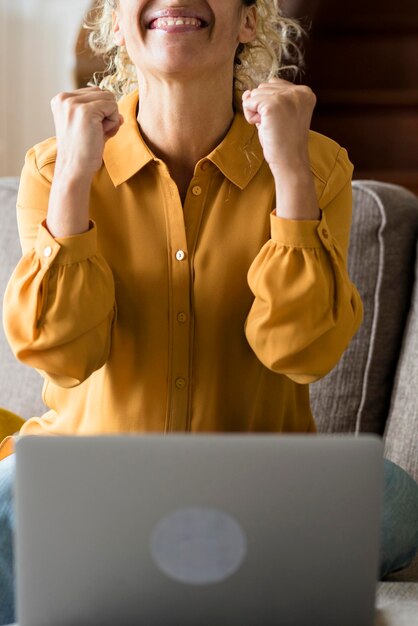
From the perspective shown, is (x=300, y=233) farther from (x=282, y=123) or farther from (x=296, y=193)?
(x=282, y=123)

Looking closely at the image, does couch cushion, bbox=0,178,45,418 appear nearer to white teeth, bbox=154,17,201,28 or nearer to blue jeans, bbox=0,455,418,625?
blue jeans, bbox=0,455,418,625

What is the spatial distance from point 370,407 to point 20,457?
106 cm

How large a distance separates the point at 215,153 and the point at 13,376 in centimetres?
65

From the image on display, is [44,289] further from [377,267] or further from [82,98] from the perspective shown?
[377,267]

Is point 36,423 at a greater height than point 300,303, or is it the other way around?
point 300,303

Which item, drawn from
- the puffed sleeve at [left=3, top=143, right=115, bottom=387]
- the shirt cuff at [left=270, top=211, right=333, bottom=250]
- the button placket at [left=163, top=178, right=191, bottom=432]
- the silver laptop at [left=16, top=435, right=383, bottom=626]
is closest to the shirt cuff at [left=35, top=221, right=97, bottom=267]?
the puffed sleeve at [left=3, top=143, right=115, bottom=387]

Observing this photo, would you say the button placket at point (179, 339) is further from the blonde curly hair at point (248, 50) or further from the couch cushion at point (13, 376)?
the couch cushion at point (13, 376)

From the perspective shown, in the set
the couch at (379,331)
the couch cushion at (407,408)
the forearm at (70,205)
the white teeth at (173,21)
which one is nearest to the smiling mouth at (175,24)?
the white teeth at (173,21)

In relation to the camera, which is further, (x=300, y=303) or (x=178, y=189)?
(x=178, y=189)

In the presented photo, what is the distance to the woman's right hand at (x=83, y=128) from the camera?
4.92 ft

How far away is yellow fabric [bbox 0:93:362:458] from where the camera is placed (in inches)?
58.9

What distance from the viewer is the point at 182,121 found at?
164 cm

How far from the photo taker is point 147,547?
973mm

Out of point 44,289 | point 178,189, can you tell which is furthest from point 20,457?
point 178,189
